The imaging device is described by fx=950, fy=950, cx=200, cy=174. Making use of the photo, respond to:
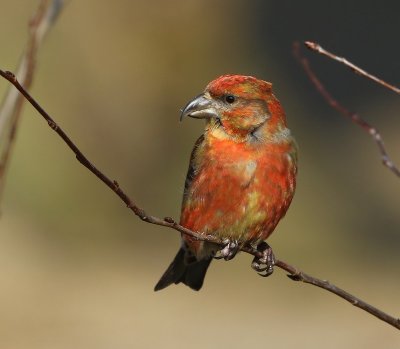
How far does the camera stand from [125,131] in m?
10.8

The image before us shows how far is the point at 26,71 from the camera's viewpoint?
9.98 feet

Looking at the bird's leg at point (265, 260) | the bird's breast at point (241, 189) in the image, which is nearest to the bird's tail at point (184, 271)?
the bird's leg at point (265, 260)

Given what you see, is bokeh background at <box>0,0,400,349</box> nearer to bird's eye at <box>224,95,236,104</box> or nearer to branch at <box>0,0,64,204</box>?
bird's eye at <box>224,95,236,104</box>

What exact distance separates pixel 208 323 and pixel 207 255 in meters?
4.06

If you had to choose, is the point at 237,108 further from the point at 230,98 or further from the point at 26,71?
the point at 26,71

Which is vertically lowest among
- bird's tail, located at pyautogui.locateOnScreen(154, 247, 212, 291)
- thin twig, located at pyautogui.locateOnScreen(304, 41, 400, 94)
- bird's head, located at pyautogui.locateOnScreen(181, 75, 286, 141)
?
bird's tail, located at pyautogui.locateOnScreen(154, 247, 212, 291)

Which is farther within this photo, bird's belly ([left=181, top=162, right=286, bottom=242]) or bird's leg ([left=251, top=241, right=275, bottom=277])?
bird's leg ([left=251, top=241, right=275, bottom=277])

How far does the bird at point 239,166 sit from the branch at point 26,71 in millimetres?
1089

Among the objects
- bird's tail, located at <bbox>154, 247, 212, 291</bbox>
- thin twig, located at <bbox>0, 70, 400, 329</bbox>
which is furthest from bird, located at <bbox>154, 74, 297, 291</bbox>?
thin twig, located at <bbox>0, 70, 400, 329</bbox>

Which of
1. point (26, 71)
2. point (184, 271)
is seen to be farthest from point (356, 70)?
point (184, 271)

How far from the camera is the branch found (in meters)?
3.05

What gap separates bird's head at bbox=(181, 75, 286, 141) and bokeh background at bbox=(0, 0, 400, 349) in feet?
14.4

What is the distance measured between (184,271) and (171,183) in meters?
5.43

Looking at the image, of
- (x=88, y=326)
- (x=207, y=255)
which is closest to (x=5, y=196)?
(x=88, y=326)
